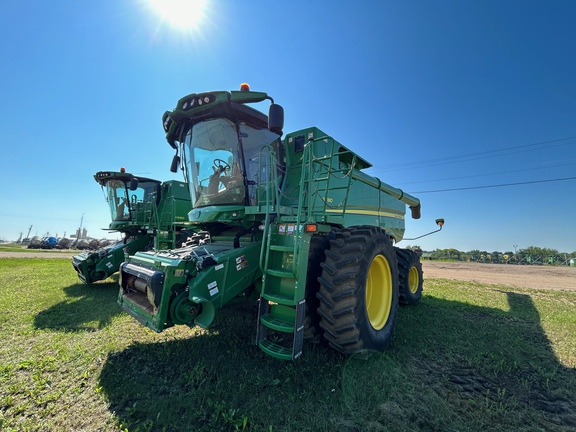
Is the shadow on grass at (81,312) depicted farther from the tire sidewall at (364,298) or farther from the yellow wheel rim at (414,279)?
the yellow wheel rim at (414,279)

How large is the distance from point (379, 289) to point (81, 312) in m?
5.16

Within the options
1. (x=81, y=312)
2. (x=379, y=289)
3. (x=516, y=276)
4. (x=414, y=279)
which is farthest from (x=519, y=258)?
(x=81, y=312)

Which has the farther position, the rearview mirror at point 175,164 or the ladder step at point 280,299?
the rearview mirror at point 175,164

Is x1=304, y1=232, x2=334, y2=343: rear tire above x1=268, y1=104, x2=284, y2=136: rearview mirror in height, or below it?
below

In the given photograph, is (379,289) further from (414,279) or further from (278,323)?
(414,279)

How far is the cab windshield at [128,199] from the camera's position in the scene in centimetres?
950

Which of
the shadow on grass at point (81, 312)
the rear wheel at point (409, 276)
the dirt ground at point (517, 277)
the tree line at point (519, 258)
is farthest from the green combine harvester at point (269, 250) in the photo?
the tree line at point (519, 258)

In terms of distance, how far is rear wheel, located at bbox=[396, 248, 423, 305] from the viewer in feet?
18.7

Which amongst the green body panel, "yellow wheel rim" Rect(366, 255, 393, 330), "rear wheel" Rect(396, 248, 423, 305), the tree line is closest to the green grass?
"yellow wheel rim" Rect(366, 255, 393, 330)

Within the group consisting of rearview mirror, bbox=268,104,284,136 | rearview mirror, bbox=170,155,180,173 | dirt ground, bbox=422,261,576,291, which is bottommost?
dirt ground, bbox=422,261,576,291

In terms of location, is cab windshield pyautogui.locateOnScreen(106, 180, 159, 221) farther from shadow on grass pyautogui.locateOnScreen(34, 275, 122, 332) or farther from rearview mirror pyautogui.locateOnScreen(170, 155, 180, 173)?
rearview mirror pyautogui.locateOnScreen(170, 155, 180, 173)

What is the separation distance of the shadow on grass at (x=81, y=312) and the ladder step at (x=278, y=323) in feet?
9.71

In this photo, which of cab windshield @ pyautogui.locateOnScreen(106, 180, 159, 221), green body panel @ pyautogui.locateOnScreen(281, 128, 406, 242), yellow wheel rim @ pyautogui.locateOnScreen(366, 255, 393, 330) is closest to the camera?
green body panel @ pyautogui.locateOnScreen(281, 128, 406, 242)

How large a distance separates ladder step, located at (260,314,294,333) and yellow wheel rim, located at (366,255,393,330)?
142cm
